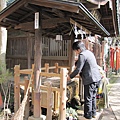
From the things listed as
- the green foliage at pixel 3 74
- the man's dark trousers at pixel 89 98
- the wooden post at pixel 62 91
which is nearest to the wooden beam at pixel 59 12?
the wooden post at pixel 62 91

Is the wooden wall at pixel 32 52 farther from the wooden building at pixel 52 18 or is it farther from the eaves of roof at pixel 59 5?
the eaves of roof at pixel 59 5

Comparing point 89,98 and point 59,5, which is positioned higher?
point 59,5

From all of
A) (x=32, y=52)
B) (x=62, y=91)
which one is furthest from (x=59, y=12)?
(x=32, y=52)

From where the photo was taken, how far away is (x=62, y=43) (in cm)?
931

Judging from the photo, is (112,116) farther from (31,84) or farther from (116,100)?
(31,84)

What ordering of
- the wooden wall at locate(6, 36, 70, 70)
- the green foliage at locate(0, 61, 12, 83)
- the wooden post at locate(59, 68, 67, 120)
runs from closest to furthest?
the wooden post at locate(59, 68, 67, 120) → the green foliage at locate(0, 61, 12, 83) → the wooden wall at locate(6, 36, 70, 70)

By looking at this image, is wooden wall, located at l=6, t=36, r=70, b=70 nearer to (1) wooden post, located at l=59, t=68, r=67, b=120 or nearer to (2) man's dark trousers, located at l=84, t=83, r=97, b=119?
(2) man's dark trousers, located at l=84, t=83, r=97, b=119

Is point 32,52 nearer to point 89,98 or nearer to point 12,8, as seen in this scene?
point 12,8

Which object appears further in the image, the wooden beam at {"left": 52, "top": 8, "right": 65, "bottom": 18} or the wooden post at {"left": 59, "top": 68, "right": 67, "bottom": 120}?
the wooden post at {"left": 59, "top": 68, "right": 67, "bottom": 120}

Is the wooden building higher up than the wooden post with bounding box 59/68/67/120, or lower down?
higher up

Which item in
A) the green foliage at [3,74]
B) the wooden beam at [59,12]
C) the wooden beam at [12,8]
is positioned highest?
the wooden beam at [12,8]

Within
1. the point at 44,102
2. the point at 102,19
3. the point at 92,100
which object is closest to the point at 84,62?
the point at 92,100

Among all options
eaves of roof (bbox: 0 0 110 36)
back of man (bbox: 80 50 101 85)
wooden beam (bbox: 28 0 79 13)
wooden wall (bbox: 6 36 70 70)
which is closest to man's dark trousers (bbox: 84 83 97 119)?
back of man (bbox: 80 50 101 85)

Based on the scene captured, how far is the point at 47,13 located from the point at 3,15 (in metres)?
1.15
